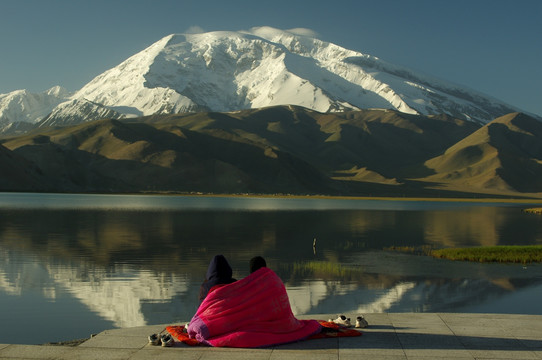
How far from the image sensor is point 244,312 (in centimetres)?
1530

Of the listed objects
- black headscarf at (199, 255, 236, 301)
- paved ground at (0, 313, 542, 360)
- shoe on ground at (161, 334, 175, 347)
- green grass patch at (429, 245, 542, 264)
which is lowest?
green grass patch at (429, 245, 542, 264)

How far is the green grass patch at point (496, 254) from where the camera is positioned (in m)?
44.7

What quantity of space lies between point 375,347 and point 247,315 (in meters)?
3.15

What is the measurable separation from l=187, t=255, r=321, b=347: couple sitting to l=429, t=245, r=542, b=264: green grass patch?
32519mm

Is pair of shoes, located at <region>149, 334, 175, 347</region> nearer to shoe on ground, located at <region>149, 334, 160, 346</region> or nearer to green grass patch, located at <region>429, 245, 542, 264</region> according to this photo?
shoe on ground, located at <region>149, 334, 160, 346</region>

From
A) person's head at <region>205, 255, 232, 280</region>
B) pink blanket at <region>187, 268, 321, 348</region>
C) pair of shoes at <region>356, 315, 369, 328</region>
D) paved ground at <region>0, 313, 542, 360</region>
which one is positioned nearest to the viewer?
paved ground at <region>0, 313, 542, 360</region>

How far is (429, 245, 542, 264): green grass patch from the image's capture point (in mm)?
44719

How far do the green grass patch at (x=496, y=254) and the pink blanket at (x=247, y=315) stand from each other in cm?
3253

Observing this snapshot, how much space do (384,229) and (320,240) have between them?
18525 millimetres

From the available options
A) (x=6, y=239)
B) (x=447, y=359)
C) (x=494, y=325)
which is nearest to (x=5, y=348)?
(x=447, y=359)

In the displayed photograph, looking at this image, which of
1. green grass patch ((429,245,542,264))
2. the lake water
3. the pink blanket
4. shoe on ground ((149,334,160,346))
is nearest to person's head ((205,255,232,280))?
the pink blanket

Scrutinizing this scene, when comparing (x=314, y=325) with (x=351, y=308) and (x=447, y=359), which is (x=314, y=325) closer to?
(x=447, y=359)

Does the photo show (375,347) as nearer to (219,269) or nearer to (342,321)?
(342,321)

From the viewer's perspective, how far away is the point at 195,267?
38094 millimetres
